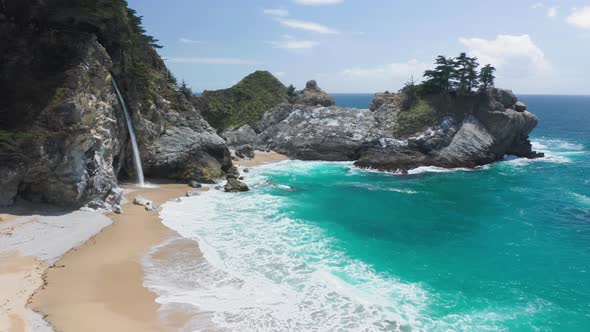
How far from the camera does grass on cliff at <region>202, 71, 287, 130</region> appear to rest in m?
71.1

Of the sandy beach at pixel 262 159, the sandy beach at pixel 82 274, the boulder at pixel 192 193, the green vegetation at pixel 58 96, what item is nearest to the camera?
the sandy beach at pixel 82 274

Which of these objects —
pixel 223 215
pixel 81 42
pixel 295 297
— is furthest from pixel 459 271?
pixel 81 42

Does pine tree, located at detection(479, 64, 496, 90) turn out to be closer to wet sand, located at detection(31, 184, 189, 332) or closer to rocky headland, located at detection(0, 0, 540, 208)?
rocky headland, located at detection(0, 0, 540, 208)

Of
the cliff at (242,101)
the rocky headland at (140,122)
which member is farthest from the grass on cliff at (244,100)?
the rocky headland at (140,122)

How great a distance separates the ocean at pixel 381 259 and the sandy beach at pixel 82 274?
3.26ft

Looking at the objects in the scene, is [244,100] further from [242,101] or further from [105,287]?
[105,287]

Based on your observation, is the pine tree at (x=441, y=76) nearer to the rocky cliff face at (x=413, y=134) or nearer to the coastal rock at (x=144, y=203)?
the rocky cliff face at (x=413, y=134)

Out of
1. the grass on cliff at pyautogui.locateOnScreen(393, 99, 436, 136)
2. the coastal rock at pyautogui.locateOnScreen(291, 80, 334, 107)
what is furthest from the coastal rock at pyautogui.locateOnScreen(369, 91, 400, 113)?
the coastal rock at pyautogui.locateOnScreen(291, 80, 334, 107)

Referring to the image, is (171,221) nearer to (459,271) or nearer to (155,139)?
(155,139)

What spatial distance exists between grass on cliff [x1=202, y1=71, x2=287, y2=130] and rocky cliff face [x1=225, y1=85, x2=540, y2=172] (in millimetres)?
7431

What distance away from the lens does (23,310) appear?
15.2 meters

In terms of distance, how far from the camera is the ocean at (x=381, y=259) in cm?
1705

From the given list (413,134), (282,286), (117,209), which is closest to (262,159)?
(413,134)

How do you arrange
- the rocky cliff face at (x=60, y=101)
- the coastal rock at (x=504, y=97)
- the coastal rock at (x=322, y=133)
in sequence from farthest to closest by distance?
the coastal rock at (x=504, y=97), the coastal rock at (x=322, y=133), the rocky cliff face at (x=60, y=101)
